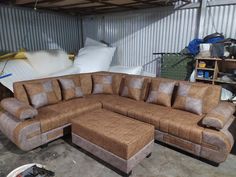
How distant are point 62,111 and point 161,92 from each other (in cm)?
169

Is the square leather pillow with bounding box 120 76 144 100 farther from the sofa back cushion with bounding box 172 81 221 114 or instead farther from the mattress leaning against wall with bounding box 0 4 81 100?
the mattress leaning against wall with bounding box 0 4 81 100

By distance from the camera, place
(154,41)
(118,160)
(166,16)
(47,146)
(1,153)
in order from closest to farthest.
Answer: (118,160)
(1,153)
(47,146)
(166,16)
(154,41)

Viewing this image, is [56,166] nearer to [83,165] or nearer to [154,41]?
[83,165]

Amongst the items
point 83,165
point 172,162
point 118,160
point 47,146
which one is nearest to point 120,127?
point 118,160

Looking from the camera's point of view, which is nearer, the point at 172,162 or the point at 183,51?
the point at 172,162

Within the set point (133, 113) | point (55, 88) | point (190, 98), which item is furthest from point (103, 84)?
point (190, 98)

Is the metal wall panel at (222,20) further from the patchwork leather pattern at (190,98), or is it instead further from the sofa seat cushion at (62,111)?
the sofa seat cushion at (62,111)

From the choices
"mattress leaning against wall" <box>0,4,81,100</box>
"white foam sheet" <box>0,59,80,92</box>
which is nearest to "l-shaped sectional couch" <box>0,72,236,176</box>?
"white foam sheet" <box>0,59,80,92</box>

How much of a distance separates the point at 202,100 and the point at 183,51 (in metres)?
1.74

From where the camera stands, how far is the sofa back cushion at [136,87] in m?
3.47

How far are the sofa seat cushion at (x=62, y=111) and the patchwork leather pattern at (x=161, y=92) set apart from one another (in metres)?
0.99

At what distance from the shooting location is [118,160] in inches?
81.7

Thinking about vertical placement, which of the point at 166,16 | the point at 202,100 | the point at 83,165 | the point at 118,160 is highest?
the point at 166,16

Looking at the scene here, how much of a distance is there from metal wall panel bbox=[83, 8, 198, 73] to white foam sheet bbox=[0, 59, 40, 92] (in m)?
2.63
